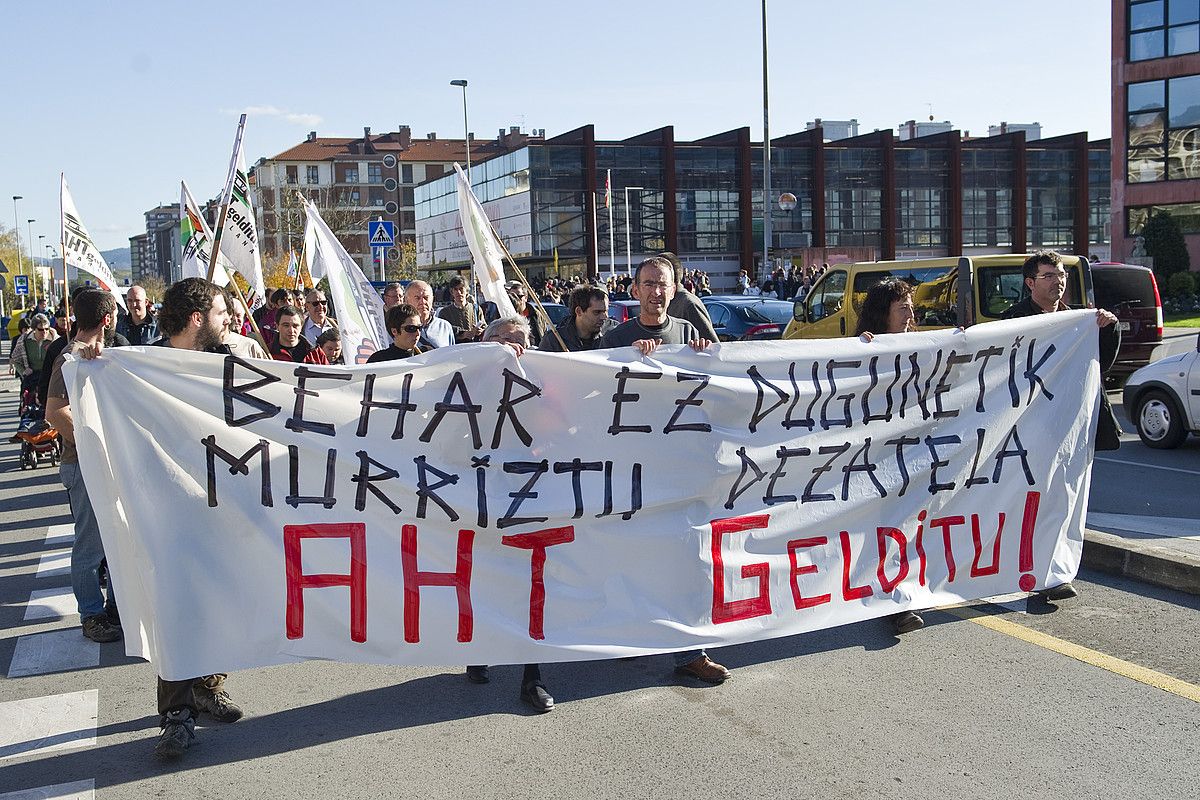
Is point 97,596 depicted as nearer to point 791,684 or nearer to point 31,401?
point 791,684

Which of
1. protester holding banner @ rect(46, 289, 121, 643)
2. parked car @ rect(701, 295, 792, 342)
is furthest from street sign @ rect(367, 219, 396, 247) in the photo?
protester holding banner @ rect(46, 289, 121, 643)

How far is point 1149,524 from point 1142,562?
5.52 ft

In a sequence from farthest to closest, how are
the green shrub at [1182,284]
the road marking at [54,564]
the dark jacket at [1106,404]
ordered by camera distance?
1. the green shrub at [1182,284]
2. the road marking at [54,564]
3. the dark jacket at [1106,404]

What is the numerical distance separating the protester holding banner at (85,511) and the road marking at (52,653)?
3.7 inches

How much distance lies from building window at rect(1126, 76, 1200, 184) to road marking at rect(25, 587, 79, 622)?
124ft

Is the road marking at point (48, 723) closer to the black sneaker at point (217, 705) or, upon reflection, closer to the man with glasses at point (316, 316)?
the black sneaker at point (217, 705)

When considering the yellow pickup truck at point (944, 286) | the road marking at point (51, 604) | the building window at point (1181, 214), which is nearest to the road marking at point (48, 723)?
the road marking at point (51, 604)

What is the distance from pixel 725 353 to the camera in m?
5.32

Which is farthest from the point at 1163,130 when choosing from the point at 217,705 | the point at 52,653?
the point at 217,705

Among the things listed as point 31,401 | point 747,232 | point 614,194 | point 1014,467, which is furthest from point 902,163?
point 1014,467

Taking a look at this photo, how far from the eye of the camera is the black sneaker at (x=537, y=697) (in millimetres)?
4848

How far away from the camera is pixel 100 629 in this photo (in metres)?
6.10

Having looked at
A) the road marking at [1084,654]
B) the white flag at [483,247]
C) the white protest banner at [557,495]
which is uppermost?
the white flag at [483,247]

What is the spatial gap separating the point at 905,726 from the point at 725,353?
70.8 inches
